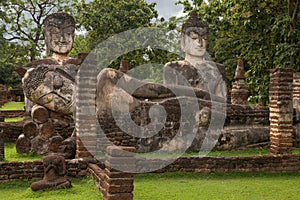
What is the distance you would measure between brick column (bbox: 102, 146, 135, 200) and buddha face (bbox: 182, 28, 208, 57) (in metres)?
6.70

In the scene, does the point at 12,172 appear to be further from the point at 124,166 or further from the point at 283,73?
the point at 283,73

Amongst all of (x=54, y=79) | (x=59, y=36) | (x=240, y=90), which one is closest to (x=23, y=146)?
(x=54, y=79)

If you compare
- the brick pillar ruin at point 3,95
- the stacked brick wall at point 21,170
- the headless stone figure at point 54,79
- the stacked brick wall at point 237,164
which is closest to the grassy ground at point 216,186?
the stacked brick wall at point 237,164

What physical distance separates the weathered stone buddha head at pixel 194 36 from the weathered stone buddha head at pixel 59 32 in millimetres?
3152

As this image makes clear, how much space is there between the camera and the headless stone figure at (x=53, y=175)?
20.0 feet

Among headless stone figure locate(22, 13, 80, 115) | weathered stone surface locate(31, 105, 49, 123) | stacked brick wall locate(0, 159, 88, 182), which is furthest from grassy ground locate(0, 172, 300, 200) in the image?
headless stone figure locate(22, 13, 80, 115)

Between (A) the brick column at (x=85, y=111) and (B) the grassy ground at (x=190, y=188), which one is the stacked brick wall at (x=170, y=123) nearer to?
(A) the brick column at (x=85, y=111)

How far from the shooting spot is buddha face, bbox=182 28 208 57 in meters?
11.1

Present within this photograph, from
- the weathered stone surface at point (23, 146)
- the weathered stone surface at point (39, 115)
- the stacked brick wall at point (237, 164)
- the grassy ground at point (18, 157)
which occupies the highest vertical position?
the weathered stone surface at point (39, 115)

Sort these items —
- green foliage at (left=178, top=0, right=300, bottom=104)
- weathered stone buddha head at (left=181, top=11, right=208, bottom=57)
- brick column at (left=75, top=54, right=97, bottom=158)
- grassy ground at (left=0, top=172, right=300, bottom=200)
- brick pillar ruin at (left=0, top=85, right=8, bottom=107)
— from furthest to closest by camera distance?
brick pillar ruin at (left=0, top=85, right=8, bottom=107)
green foliage at (left=178, top=0, right=300, bottom=104)
weathered stone buddha head at (left=181, top=11, right=208, bottom=57)
brick column at (left=75, top=54, right=97, bottom=158)
grassy ground at (left=0, top=172, right=300, bottom=200)

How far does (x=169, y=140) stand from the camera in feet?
29.4

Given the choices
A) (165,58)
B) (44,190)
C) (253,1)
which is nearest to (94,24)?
(165,58)

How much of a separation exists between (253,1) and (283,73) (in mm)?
5278

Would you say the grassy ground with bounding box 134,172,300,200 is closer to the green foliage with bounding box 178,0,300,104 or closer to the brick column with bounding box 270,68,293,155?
the brick column with bounding box 270,68,293,155
